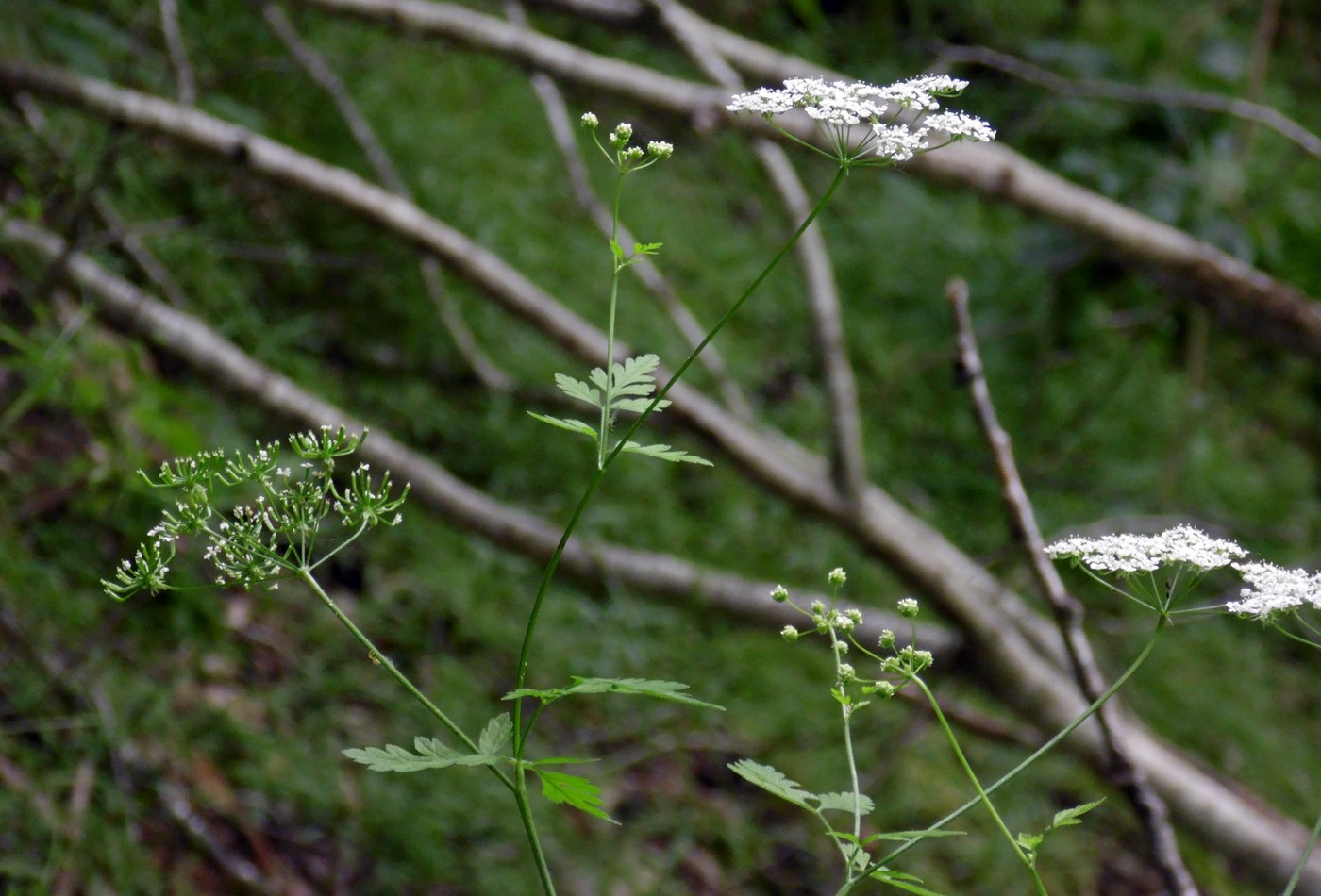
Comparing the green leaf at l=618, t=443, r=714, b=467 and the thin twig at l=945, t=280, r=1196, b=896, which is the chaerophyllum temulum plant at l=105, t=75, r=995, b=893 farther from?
the thin twig at l=945, t=280, r=1196, b=896

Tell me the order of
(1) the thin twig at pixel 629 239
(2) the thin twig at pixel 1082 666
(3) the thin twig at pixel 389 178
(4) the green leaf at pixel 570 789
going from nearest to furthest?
(4) the green leaf at pixel 570 789 < (2) the thin twig at pixel 1082 666 < (1) the thin twig at pixel 629 239 < (3) the thin twig at pixel 389 178

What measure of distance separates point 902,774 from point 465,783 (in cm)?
129

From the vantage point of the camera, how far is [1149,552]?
980mm

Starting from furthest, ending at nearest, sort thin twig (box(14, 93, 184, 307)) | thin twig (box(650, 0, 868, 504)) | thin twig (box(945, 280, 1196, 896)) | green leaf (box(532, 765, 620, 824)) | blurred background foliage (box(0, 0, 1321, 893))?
thin twig (box(14, 93, 184, 307)), thin twig (box(650, 0, 868, 504)), blurred background foliage (box(0, 0, 1321, 893)), thin twig (box(945, 280, 1196, 896)), green leaf (box(532, 765, 620, 824))

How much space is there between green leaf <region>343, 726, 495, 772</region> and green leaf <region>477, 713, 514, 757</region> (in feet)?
0.07

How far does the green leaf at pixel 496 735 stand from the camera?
0.88 metres

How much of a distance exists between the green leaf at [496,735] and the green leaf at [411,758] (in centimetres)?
2

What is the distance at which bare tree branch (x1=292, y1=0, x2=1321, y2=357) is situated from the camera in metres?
2.93

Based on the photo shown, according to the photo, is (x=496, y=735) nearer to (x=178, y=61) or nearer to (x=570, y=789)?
(x=570, y=789)

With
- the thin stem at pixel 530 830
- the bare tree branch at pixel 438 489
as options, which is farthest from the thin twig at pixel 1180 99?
the thin stem at pixel 530 830

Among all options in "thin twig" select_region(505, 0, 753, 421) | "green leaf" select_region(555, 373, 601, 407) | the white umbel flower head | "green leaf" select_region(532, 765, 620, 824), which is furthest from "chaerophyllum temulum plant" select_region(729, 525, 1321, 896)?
"thin twig" select_region(505, 0, 753, 421)

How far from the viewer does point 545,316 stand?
3.03 metres

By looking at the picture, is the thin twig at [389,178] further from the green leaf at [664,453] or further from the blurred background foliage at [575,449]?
the green leaf at [664,453]

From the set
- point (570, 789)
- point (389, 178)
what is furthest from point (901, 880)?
point (389, 178)
